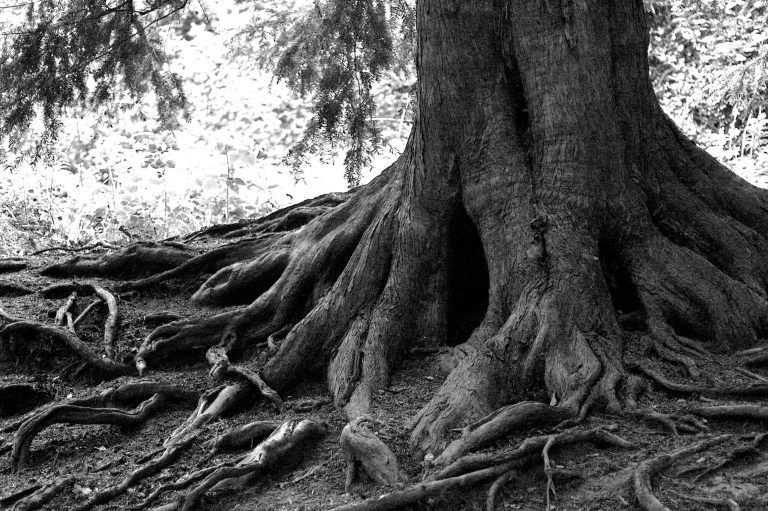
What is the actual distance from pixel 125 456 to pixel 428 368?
177 centimetres

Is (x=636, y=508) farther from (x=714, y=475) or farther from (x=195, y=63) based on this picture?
(x=195, y=63)

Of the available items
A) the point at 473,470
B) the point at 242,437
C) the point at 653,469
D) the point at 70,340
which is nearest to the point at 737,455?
the point at 653,469

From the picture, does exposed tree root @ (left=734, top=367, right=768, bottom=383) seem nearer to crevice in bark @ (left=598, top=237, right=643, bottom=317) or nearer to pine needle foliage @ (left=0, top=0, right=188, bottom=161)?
crevice in bark @ (left=598, top=237, right=643, bottom=317)

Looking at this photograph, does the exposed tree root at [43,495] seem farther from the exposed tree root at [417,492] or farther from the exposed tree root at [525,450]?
the exposed tree root at [525,450]

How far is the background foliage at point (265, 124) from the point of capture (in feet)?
24.1

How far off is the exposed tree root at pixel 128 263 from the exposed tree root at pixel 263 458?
306 cm

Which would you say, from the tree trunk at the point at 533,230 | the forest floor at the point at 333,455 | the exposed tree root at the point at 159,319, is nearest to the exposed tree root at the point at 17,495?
the forest floor at the point at 333,455

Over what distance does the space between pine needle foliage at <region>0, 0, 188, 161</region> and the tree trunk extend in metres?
2.75

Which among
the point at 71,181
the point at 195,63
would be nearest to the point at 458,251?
the point at 71,181

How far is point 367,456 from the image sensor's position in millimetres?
3797

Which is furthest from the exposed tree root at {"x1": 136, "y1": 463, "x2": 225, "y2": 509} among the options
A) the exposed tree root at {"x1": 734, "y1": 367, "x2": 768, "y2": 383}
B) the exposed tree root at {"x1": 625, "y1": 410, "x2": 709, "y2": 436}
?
the exposed tree root at {"x1": 734, "y1": 367, "x2": 768, "y2": 383}

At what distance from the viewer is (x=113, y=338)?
599 centimetres

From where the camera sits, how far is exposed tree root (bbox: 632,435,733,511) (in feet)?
10.4

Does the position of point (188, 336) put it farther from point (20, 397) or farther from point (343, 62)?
point (343, 62)
